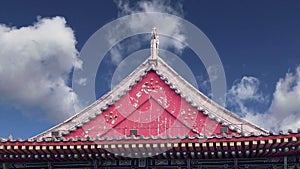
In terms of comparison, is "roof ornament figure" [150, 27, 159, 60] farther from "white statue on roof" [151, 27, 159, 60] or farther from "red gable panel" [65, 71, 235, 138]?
Answer: "red gable panel" [65, 71, 235, 138]

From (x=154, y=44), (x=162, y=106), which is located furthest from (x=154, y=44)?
(x=162, y=106)

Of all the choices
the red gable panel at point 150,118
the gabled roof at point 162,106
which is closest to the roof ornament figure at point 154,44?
the gabled roof at point 162,106

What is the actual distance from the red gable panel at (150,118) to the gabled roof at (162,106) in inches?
3.3

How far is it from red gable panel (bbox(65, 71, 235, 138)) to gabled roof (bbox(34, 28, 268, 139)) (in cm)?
8

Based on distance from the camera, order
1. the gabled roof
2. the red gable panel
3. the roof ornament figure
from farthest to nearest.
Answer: the roof ornament figure, the gabled roof, the red gable panel

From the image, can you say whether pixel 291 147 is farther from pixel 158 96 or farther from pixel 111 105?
pixel 111 105

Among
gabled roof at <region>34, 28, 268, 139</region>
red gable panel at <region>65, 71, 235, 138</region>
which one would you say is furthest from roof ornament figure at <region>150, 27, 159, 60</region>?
red gable panel at <region>65, 71, 235, 138</region>

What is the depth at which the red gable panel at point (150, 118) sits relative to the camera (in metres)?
15.2

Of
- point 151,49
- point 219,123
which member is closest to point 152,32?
point 151,49

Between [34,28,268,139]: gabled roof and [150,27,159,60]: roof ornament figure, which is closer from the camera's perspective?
[34,28,268,139]: gabled roof

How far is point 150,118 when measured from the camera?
15.7 metres

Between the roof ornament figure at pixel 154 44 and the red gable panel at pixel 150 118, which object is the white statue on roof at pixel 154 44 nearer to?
the roof ornament figure at pixel 154 44

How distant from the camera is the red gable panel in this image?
15219 millimetres

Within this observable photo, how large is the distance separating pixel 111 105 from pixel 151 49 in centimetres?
416
